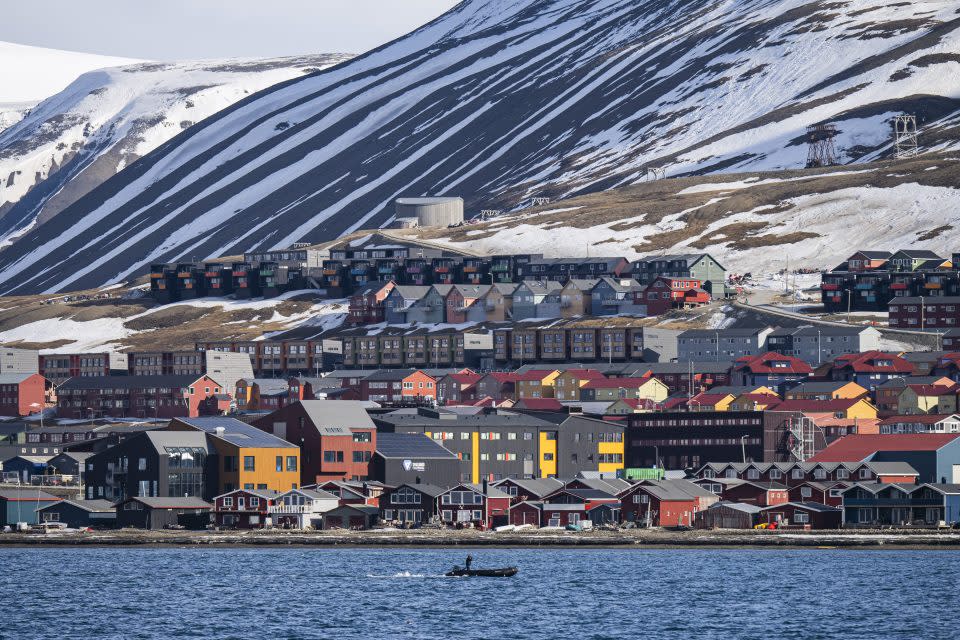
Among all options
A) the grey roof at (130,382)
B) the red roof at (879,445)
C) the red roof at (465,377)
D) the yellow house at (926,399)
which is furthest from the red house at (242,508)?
the grey roof at (130,382)

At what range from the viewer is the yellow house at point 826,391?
486ft

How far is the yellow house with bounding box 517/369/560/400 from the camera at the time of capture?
6471 inches

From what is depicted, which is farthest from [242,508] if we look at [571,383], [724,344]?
[724,344]

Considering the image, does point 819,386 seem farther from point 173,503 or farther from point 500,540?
point 173,503

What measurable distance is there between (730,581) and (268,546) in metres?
28.2

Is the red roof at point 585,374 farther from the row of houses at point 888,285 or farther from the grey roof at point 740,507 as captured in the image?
the grey roof at point 740,507

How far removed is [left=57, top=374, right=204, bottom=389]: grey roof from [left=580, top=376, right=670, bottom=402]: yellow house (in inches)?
1569

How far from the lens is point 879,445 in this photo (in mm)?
118000

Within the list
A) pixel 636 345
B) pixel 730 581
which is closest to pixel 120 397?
pixel 636 345

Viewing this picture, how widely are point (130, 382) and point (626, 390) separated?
167ft

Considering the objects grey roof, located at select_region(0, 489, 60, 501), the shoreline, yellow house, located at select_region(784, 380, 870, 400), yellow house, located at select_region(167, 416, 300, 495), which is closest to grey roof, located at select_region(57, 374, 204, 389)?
yellow house, located at select_region(784, 380, 870, 400)

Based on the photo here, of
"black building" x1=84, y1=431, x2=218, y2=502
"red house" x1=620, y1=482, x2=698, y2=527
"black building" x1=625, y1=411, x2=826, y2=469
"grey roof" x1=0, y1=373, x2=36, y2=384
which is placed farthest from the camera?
"grey roof" x1=0, y1=373, x2=36, y2=384

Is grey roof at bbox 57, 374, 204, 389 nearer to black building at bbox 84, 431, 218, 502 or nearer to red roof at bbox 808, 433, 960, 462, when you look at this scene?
black building at bbox 84, 431, 218, 502

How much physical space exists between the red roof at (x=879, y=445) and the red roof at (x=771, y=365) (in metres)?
39.4
